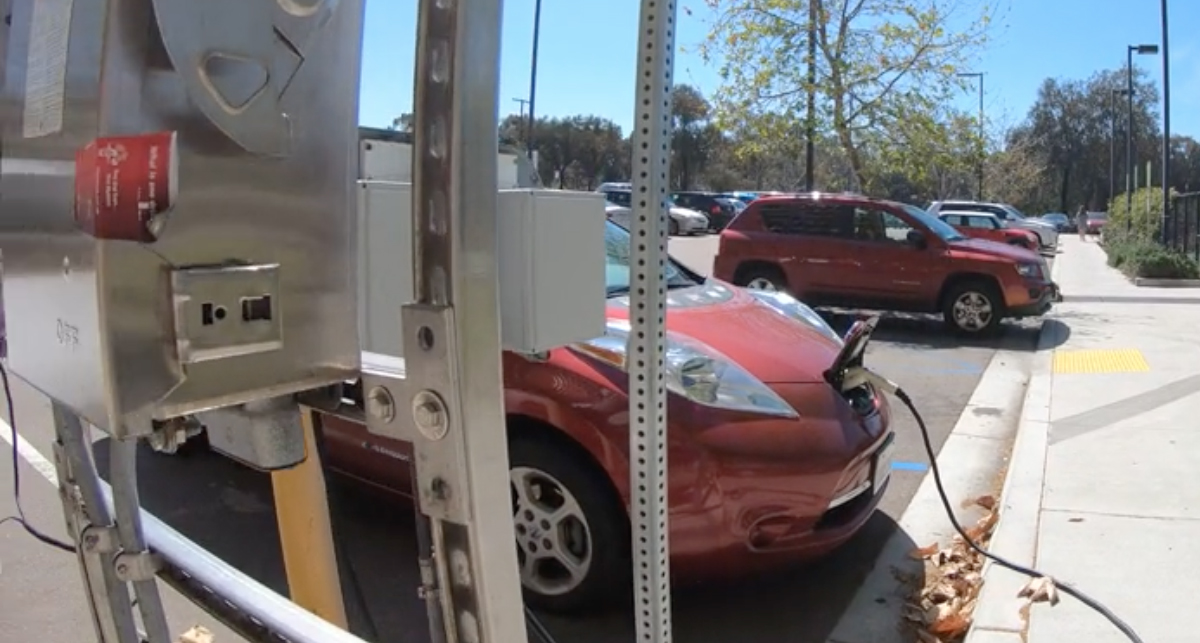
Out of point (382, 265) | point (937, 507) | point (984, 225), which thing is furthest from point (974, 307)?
point (984, 225)

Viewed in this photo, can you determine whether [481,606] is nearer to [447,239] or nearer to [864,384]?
[447,239]

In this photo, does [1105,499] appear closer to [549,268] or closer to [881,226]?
[549,268]

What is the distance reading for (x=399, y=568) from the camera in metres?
4.16

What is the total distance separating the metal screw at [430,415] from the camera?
3.56 feet

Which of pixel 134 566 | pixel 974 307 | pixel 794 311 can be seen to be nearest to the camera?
pixel 134 566

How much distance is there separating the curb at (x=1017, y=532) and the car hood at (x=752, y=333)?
1082 millimetres

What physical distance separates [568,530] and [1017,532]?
2.29m

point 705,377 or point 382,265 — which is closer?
point 382,265

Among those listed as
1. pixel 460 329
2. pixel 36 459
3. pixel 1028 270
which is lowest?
pixel 36 459

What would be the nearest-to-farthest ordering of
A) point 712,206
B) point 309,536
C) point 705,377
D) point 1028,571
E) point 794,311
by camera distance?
point 309,536 → point 705,377 → point 1028,571 → point 794,311 → point 712,206

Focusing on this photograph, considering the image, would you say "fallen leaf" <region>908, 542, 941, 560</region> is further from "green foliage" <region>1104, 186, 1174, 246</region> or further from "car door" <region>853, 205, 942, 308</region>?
"green foliage" <region>1104, 186, 1174, 246</region>

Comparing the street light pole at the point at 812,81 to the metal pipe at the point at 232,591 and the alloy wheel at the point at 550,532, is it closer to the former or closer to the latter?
the alloy wheel at the point at 550,532

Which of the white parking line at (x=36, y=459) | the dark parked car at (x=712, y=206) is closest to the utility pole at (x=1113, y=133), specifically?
the dark parked car at (x=712, y=206)

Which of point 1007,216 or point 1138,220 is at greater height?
point 1007,216
